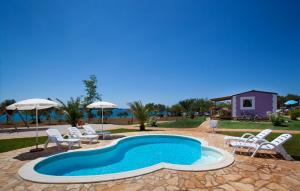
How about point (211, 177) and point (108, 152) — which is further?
point (108, 152)

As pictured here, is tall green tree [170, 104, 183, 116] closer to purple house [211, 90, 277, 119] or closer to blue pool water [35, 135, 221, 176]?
purple house [211, 90, 277, 119]

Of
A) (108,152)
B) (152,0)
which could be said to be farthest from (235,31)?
(108,152)

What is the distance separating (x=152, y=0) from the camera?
37.9 feet

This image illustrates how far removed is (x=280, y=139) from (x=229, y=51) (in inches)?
564

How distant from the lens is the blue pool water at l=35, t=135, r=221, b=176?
6258 mm

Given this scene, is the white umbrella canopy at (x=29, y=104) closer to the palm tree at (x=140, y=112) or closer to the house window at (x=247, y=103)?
the palm tree at (x=140, y=112)

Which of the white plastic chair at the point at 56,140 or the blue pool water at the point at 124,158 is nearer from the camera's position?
the blue pool water at the point at 124,158

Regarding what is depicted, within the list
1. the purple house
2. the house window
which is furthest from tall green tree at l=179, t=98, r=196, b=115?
the house window

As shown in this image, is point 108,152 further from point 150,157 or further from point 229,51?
point 229,51

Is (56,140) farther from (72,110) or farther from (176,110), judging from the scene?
(176,110)

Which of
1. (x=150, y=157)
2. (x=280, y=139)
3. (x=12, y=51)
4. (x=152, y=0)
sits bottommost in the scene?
(x=150, y=157)

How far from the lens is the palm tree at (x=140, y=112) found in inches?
601

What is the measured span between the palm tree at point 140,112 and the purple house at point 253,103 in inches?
514

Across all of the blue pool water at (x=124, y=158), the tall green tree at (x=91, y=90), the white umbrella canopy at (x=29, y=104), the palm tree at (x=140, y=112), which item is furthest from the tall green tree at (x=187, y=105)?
the white umbrella canopy at (x=29, y=104)
